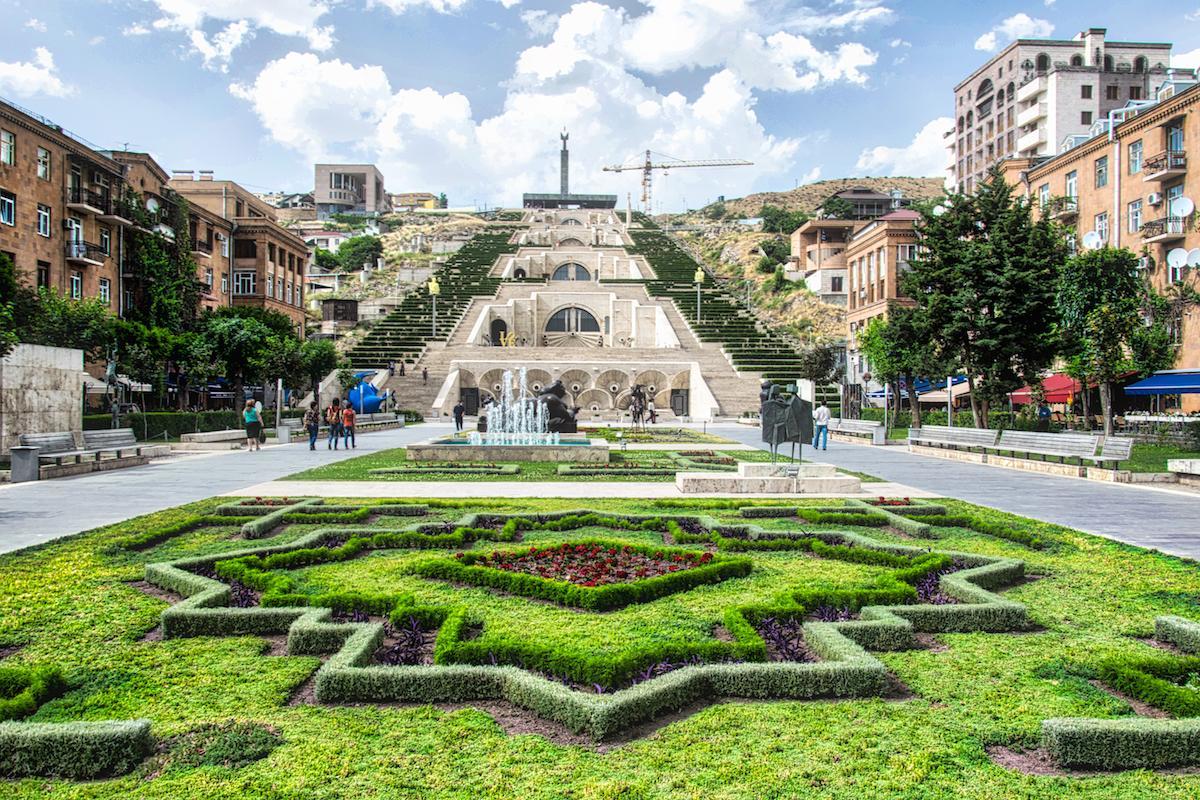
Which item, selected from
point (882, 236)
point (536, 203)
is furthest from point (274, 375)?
point (536, 203)

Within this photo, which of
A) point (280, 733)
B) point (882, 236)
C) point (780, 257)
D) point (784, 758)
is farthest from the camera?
point (780, 257)

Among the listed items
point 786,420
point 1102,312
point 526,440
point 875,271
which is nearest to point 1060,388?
point 1102,312

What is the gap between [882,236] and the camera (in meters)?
47.2

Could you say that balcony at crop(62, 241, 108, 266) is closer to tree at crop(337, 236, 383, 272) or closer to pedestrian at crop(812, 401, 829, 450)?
pedestrian at crop(812, 401, 829, 450)

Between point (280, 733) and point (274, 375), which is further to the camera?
point (274, 375)

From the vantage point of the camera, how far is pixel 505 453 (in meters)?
18.5

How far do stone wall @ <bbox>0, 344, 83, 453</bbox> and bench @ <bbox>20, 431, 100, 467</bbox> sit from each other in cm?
40

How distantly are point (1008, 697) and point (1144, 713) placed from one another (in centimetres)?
66

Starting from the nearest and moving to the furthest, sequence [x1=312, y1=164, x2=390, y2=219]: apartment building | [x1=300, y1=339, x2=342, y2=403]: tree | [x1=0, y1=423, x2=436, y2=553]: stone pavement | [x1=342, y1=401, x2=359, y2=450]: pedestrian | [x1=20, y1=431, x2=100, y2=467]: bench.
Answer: [x1=0, y1=423, x2=436, y2=553]: stone pavement, [x1=20, y1=431, x2=100, y2=467]: bench, [x1=342, y1=401, x2=359, y2=450]: pedestrian, [x1=300, y1=339, x2=342, y2=403]: tree, [x1=312, y1=164, x2=390, y2=219]: apartment building

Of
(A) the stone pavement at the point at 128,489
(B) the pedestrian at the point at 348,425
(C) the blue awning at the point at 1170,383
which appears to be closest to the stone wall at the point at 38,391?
(A) the stone pavement at the point at 128,489

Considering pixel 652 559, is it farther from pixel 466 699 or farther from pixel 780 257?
pixel 780 257

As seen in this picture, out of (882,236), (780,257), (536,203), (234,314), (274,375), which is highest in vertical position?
(536,203)

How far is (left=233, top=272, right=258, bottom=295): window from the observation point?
50906 mm

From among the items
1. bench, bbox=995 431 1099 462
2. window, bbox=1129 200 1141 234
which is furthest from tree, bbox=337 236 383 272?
bench, bbox=995 431 1099 462
